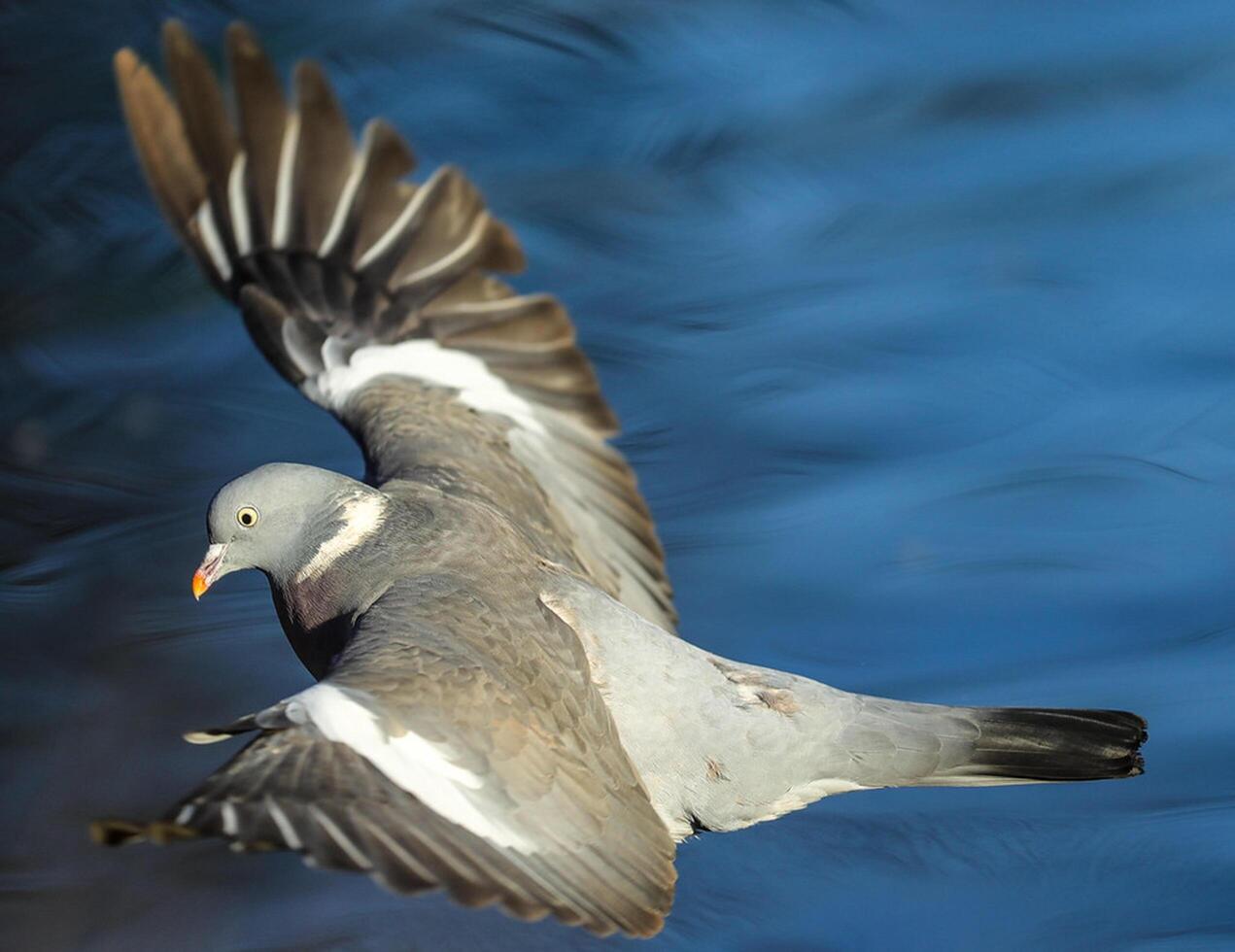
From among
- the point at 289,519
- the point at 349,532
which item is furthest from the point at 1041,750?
the point at 289,519

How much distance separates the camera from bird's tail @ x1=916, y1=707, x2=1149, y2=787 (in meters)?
4.50

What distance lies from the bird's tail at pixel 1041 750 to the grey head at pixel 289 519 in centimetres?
147

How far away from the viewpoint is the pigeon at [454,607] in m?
3.76

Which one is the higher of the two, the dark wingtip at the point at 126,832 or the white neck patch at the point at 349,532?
the white neck patch at the point at 349,532

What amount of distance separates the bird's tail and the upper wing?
106 centimetres

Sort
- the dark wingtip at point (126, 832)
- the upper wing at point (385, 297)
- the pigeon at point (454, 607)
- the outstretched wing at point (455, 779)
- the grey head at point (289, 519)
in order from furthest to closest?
the upper wing at point (385, 297) < the grey head at point (289, 519) < the pigeon at point (454, 607) < the outstretched wing at point (455, 779) < the dark wingtip at point (126, 832)

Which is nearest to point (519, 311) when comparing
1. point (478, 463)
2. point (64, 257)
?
point (478, 463)

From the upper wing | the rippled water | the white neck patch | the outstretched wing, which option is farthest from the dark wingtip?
the rippled water

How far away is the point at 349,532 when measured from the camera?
4594 millimetres

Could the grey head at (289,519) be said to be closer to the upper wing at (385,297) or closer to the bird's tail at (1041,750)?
the upper wing at (385,297)

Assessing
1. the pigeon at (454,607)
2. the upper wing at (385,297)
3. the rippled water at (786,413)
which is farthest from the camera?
the rippled water at (786,413)

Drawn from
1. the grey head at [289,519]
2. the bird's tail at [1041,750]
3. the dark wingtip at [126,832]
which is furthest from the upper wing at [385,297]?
the dark wingtip at [126,832]

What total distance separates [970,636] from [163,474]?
10.5ft

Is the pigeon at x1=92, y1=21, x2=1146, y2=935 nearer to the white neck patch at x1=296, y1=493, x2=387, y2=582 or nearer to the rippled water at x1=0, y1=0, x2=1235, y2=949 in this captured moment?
the white neck patch at x1=296, y1=493, x2=387, y2=582
